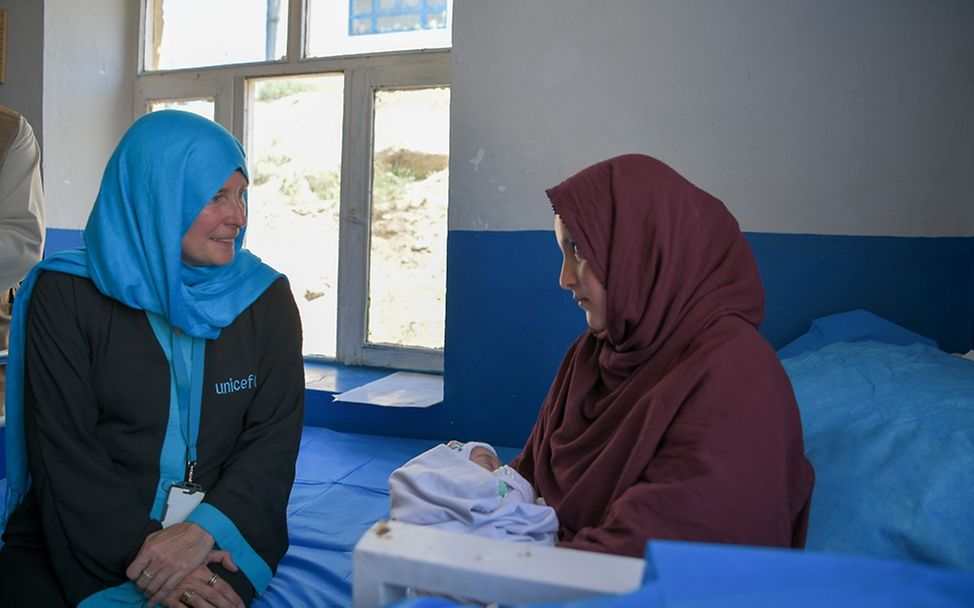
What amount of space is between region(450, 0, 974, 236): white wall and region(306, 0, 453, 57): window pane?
1.96 feet

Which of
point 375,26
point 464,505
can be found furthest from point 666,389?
point 375,26

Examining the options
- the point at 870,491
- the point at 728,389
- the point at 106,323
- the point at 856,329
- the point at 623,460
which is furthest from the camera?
the point at 856,329

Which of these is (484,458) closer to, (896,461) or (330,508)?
(896,461)

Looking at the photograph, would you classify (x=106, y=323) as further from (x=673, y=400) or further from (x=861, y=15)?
(x=861, y=15)

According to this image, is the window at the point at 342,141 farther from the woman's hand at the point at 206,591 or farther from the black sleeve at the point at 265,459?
the woman's hand at the point at 206,591

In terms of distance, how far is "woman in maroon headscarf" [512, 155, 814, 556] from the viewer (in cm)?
106

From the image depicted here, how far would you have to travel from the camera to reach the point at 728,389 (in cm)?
110

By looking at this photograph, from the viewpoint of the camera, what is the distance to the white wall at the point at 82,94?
378 centimetres

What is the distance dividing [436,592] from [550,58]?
2519 millimetres

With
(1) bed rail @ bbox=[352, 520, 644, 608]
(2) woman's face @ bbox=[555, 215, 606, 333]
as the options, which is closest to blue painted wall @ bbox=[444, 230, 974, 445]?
(2) woman's face @ bbox=[555, 215, 606, 333]

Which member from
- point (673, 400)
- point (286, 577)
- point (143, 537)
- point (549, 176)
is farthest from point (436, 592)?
point (549, 176)

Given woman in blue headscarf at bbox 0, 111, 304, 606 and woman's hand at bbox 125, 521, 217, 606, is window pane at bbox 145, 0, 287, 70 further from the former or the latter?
woman's hand at bbox 125, 521, 217, 606

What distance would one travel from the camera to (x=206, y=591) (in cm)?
142

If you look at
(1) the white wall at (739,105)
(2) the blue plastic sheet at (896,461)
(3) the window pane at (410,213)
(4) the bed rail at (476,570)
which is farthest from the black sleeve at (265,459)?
(3) the window pane at (410,213)
